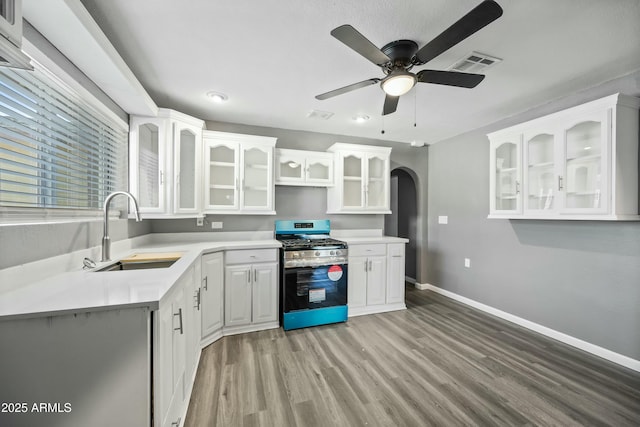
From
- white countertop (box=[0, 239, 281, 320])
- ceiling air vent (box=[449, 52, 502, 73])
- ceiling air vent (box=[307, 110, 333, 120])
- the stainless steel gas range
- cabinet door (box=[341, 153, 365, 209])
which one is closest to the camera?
white countertop (box=[0, 239, 281, 320])

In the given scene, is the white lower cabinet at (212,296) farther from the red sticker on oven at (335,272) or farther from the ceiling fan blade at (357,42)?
the ceiling fan blade at (357,42)

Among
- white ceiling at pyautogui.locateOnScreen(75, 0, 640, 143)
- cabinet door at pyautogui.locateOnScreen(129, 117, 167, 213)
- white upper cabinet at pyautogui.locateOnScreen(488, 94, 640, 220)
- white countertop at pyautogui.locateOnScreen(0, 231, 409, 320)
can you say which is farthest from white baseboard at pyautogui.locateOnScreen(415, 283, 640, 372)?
cabinet door at pyautogui.locateOnScreen(129, 117, 167, 213)

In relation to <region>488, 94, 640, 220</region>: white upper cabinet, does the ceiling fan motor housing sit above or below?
above

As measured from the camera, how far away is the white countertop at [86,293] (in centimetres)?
94

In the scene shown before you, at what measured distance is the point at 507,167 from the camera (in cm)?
289

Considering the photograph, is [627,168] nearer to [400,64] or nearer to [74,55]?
[400,64]

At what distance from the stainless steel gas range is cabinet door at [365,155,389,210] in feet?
3.22

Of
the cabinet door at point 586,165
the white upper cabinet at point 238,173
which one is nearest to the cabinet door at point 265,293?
the white upper cabinet at point 238,173

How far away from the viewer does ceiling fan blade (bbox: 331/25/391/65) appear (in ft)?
4.40

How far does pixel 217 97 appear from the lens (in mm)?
2619

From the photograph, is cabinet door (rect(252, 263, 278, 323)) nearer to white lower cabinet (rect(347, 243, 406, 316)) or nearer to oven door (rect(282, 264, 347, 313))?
oven door (rect(282, 264, 347, 313))

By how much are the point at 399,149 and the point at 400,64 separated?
2.54 meters

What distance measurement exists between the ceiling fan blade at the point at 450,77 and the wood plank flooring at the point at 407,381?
2.18m

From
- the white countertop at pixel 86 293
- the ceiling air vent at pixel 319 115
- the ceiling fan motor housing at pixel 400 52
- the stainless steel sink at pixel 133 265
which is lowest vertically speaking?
the stainless steel sink at pixel 133 265
